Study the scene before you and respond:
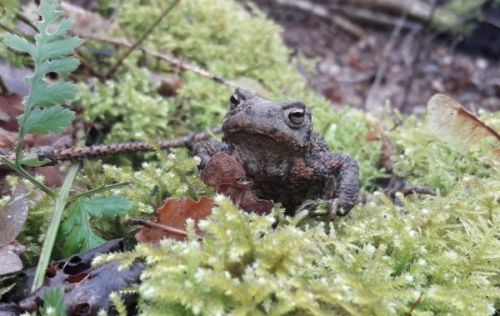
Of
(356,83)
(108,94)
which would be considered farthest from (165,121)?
(356,83)

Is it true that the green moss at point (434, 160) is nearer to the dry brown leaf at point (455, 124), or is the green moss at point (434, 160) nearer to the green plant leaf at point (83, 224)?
the dry brown leaf at point (455, 124)

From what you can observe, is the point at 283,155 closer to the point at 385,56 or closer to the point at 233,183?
the point at 233,183

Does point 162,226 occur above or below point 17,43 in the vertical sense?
below

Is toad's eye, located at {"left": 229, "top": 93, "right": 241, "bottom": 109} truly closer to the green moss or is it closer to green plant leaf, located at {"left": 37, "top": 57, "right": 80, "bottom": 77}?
green plant leaf, located at {"left": 37, "top": 57, "right": 80, "bottom": 77}

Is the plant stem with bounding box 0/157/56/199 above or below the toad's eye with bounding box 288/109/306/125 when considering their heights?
below

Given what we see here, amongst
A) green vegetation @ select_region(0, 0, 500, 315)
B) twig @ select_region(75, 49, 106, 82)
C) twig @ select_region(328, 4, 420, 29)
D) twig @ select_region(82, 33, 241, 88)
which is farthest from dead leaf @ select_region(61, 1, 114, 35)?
twig @ select_region(328, 4, 420, 29)

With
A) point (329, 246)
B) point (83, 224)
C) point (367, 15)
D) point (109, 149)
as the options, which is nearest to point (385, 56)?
point (367, 15)
